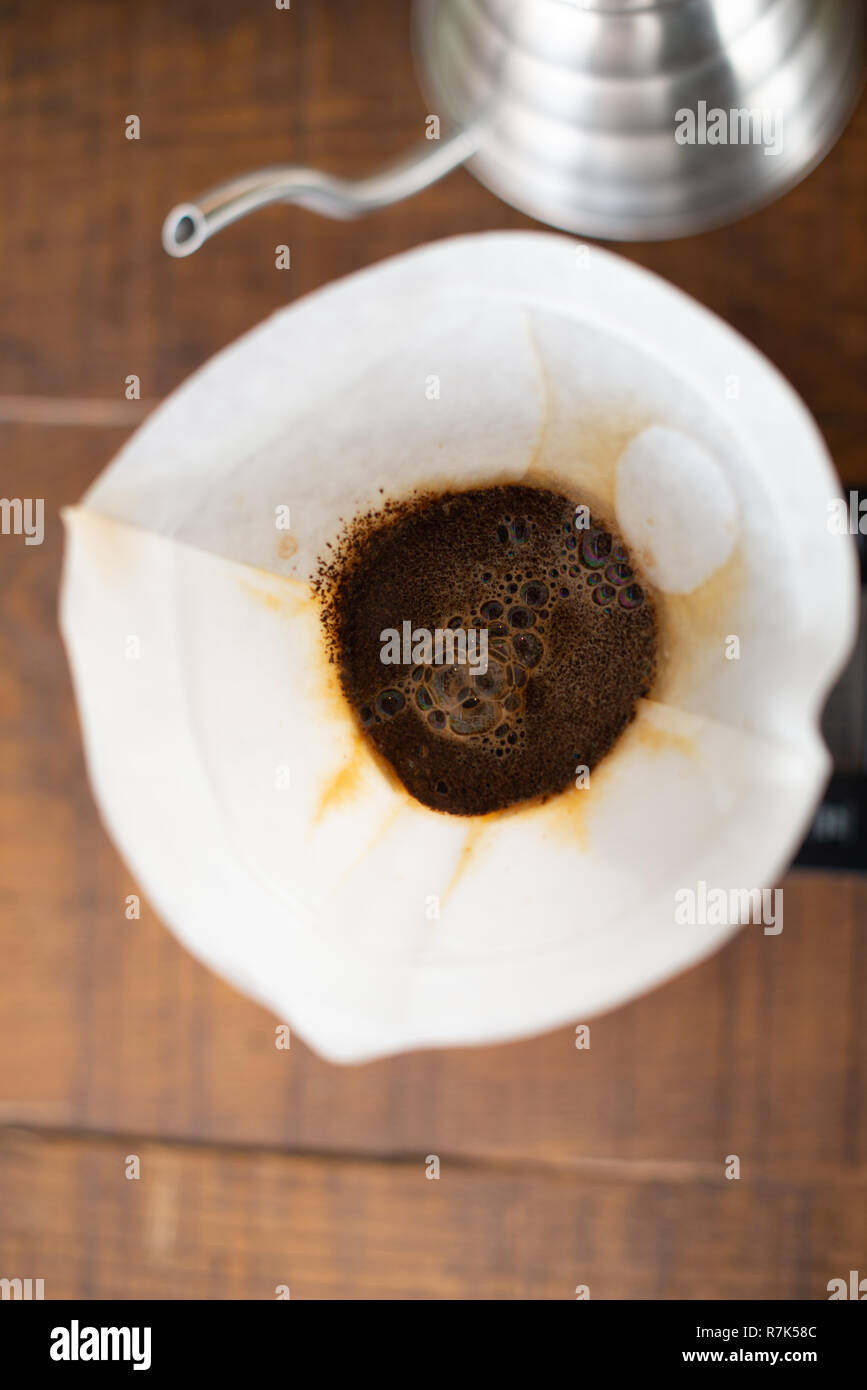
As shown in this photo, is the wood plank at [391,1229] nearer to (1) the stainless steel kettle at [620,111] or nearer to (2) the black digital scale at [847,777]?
(2) the black digital scale at [847,777]

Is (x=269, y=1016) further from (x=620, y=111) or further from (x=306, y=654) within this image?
(x=620, y=111)

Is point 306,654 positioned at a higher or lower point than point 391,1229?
higher

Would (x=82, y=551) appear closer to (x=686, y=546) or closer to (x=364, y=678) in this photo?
(x=364, y=678)

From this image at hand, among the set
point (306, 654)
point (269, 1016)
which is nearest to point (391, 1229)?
point (269, 1016)

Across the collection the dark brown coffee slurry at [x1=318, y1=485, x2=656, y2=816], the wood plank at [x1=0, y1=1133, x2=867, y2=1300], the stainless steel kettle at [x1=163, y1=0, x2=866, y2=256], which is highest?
the stainless steel kettle at [x1=163, y1=0, x2=866, y2=256]

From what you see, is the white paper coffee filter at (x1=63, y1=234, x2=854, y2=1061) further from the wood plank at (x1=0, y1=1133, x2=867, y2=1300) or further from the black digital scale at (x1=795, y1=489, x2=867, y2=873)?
the wood plank at (x1=0, y1=1133, x2=867, y2=1300)

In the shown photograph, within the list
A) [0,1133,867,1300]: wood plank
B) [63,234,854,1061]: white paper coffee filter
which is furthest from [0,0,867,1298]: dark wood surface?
[63,234,854,1061]: white paper coffee filter

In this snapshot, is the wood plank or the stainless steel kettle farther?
the wood plank
